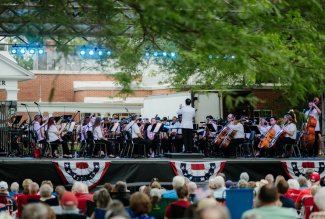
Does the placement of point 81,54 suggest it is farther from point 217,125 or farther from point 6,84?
point 6,84

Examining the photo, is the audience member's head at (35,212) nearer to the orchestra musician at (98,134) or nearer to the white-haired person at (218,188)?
the white-haired person at (218,188)

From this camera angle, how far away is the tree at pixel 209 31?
36.7ft

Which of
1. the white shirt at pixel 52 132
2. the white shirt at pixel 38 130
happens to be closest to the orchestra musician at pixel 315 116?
the white shirt at pixel 52 132

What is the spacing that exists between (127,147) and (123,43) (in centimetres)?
1717

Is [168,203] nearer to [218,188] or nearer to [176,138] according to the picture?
[218,188]

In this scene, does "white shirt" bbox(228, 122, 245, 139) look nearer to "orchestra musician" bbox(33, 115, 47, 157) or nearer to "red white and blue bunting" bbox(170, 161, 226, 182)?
"red white and blue bunting" bbox(170, 161, 226, 182)

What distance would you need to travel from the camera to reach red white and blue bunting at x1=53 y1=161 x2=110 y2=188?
25.6m

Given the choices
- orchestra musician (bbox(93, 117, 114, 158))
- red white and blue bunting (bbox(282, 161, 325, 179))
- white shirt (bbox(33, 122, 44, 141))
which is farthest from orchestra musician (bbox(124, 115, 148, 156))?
red white and blue bunting (bbox(282, 161, 325, 179))

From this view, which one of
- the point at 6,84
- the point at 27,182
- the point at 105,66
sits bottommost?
the point at 27,182

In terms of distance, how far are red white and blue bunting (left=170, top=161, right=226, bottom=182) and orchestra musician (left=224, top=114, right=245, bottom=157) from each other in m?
2.69

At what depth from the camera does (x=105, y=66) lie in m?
12.9

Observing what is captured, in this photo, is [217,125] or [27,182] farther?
[217,125]

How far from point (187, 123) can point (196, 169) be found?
2.21m

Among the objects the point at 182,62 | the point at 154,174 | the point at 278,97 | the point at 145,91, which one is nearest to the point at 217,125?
the point at 154,174
